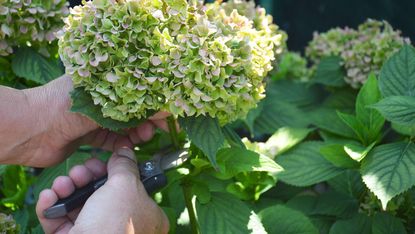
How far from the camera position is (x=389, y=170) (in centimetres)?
130

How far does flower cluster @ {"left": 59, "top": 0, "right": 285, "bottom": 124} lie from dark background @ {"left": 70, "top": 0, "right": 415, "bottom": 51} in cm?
181

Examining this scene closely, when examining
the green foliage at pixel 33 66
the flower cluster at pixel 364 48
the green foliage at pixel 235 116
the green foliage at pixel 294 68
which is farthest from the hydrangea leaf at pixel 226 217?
the green foliage at pixel 294 68

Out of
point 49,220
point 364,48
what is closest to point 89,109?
point 49,220

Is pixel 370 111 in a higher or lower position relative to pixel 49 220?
higher

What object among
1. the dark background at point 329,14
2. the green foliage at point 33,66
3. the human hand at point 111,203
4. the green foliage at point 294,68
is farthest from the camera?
the dark background at point 329,14

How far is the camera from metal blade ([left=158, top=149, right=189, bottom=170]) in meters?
1.38

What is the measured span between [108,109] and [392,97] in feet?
2.04

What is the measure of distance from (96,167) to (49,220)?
0.17 m

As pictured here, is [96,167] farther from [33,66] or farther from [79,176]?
[33,66]

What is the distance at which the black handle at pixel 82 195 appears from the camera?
51.6 inches

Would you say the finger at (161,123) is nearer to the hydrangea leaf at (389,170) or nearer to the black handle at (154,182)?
the black handle at (154,182)

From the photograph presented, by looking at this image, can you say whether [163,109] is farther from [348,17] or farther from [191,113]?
[348,17]

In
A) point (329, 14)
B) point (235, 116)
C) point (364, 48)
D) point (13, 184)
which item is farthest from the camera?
point (329, 14)

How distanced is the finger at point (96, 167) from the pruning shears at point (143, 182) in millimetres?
60
